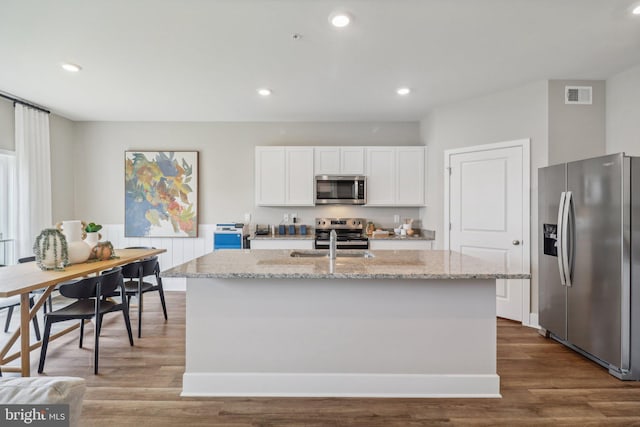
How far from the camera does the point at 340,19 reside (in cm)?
234

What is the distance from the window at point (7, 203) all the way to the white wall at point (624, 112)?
7070 mm

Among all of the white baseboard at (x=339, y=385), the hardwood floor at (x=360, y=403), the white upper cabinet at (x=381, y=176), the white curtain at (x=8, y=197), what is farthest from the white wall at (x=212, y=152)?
the white baseboard at (x=339, y=385)

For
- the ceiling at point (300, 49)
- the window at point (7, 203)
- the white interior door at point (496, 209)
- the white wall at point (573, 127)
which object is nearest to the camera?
the ceiling at point (300, 49)

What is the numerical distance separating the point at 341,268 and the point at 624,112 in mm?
3519

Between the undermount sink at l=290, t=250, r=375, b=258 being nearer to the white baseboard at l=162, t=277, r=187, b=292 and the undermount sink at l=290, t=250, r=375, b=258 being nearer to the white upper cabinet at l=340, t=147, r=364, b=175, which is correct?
the white upper cabinet at l=340, t=147, r=364, b=175

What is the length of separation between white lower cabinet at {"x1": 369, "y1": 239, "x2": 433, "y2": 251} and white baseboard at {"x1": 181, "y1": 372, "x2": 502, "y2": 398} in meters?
2.45

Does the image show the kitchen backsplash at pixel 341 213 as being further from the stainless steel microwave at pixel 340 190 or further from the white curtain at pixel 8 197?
the white curtain at pixel 8 197

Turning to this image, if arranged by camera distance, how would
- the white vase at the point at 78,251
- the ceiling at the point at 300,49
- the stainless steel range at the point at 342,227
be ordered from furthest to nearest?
1. the stainless steel range at the point at 342,227
2. the white vase at the point at 78,251
3. the ceiling at the point at 300,49

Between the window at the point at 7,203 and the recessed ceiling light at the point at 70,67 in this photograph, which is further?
the window at the point at 7,203

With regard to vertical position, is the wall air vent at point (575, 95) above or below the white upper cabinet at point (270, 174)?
above

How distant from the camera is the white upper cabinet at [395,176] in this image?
483cm

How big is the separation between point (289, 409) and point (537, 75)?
154 inches

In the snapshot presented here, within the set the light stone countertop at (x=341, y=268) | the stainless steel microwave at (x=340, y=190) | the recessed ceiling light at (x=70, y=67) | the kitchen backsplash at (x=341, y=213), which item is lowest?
the light stone countertop at (x=341, y=268)

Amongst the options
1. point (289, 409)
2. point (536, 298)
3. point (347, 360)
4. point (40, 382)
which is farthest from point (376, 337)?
point (536, 298)
